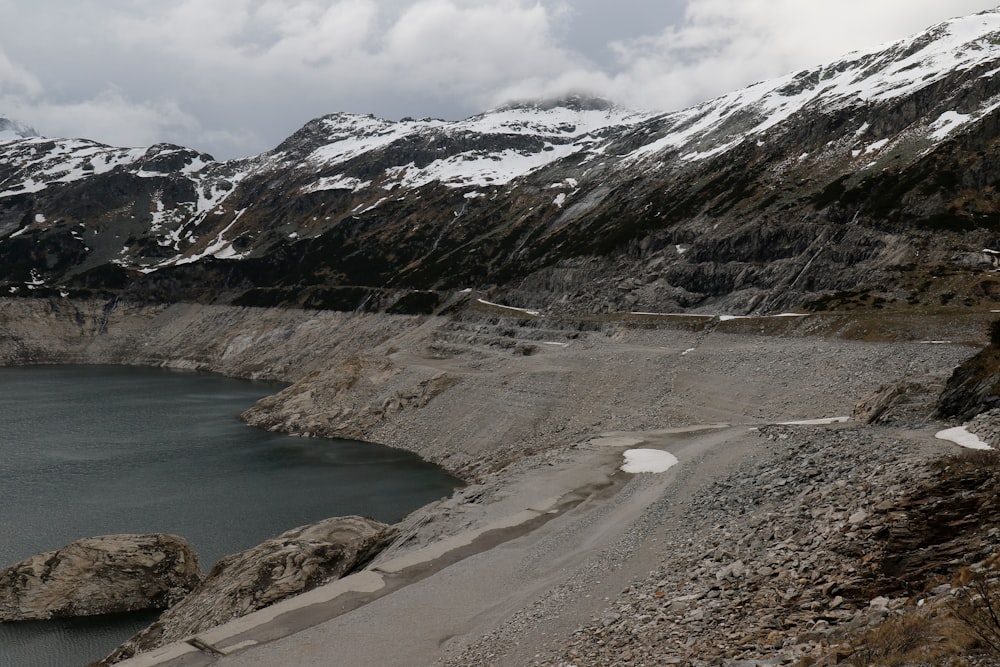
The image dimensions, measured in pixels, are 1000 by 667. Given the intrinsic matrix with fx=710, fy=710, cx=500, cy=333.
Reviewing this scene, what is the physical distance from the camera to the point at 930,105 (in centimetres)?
10394

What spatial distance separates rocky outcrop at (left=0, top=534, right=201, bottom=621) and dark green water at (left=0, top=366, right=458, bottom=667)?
31.8 inches

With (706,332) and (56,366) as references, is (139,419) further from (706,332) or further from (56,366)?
(56,366)

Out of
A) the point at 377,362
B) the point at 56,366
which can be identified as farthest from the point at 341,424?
the point at 56,366

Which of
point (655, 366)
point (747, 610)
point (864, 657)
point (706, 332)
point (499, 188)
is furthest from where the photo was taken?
point (499, 188)

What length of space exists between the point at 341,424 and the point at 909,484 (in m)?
68.3

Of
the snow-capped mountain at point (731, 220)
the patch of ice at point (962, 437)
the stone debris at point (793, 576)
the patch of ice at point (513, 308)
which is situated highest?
the snow-capped mountain at point (731, 220)

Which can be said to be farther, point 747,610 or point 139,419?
point 139,419

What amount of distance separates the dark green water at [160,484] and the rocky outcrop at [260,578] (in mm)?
4582

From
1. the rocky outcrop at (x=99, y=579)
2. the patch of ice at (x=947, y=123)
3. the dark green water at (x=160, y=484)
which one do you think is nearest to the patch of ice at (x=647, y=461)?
the dark green water at (x=160, y=484)

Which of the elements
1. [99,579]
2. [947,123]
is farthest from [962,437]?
[947,123]

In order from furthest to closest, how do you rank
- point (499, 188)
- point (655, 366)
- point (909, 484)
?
point (499, 188)
point (655, 366)
point (909, 484)

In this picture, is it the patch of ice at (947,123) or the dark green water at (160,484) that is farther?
the patch of ice at (947,123)

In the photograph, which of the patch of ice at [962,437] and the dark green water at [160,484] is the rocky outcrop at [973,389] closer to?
the patch of ice at [962,437]

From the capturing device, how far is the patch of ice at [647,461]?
37094 millimetres
